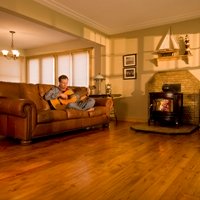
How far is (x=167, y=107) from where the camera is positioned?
12.5 ft

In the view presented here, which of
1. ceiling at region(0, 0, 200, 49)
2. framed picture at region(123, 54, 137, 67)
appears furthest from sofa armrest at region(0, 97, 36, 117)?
framed picture at region(123, 54, 137, 67)

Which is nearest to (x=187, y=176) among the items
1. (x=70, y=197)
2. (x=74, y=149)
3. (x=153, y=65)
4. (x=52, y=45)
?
(x=70, y=197)

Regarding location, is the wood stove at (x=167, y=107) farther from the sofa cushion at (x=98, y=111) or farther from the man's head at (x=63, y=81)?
the man's head at (x=63, y=81)

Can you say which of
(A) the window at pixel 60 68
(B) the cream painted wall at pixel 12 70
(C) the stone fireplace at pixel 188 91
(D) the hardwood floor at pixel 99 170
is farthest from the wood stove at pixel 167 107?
(B) the cream painted wall at pixel 12 70

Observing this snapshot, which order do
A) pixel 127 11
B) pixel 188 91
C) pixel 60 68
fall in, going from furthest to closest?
pixel 60 68 < pixel 188 91 < pixel 127 11

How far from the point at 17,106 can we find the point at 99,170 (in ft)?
4.64

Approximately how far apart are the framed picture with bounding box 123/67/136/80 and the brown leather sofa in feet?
5.32

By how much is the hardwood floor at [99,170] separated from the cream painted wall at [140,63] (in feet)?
6.95

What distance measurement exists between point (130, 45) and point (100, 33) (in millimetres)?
790

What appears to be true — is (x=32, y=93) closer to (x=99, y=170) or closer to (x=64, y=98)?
(x=64, y=98)

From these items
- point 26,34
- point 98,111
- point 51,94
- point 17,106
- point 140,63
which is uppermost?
point 26,34

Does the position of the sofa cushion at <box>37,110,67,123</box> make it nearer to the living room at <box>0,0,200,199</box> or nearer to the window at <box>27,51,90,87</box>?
the living room at <box>0,0,200,199</box>

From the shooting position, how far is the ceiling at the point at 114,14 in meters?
3.73

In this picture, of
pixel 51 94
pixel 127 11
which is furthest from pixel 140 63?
pixel 51 94
